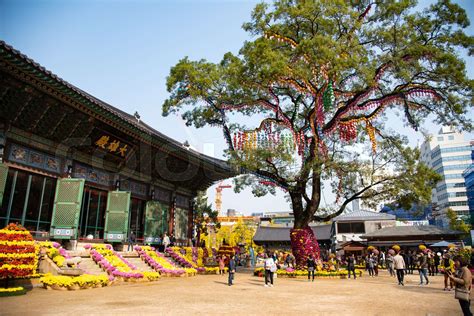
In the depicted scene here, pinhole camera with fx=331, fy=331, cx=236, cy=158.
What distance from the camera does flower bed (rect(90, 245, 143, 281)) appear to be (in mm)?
12930

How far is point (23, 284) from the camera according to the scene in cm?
1020

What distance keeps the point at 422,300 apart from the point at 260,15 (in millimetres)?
12516

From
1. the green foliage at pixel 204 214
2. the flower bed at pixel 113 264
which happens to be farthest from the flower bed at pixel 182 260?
the green foliage at pixel 204 214

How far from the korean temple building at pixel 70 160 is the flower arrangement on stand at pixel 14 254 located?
250 centimetres

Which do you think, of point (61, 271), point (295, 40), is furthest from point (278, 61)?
point (61, 271)

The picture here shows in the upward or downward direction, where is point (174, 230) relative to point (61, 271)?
upward

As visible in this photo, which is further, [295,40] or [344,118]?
[344,118]

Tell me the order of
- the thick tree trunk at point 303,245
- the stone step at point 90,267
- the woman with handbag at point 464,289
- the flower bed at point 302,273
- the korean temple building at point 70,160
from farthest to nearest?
1. the thick tree trunk at point 303,245
2. the flower bed at point 302,273
3. the stone step at point 90,267
4. the korean temple building at point 70,160
5. the woman with handbag at point 464,289

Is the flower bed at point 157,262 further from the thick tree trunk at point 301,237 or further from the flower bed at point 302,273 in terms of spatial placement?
the thick tree trunk at point 301,237

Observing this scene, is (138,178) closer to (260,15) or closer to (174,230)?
(174,230)

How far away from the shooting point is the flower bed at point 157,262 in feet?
51.3

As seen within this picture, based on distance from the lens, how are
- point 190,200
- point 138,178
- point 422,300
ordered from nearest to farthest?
point 422,300 < point 138,178 < point 190,200

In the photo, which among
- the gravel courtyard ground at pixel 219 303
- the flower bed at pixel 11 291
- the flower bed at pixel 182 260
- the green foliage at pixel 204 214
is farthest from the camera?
the green foliage at pixel 204 214

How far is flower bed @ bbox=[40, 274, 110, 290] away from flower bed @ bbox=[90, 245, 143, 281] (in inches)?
66.2
